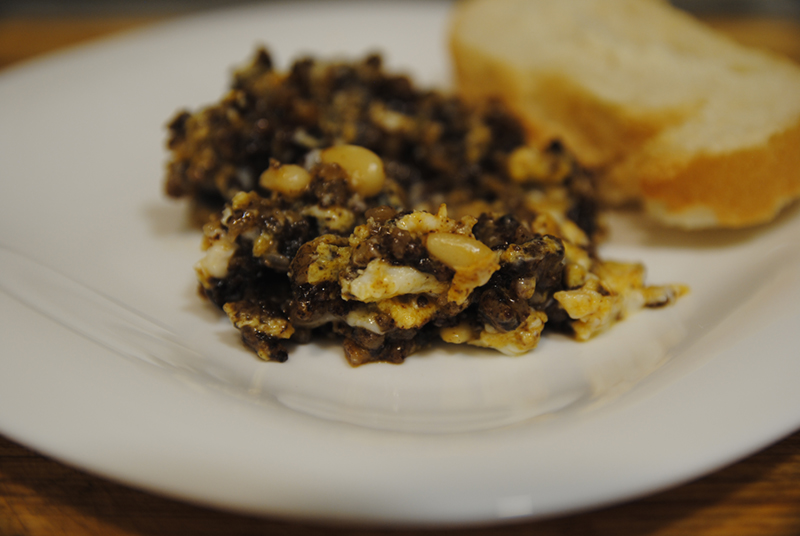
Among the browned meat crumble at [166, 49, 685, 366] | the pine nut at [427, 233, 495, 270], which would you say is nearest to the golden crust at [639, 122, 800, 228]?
the browned meat crumble at [166, 49, 685, 366]

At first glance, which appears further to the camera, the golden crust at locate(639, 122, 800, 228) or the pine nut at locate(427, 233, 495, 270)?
the golden crust at locate(639, 122, 800, 228)

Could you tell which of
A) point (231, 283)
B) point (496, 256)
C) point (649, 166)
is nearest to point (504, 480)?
point (496, 256)

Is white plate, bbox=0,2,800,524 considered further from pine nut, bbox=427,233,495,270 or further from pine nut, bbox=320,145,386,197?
pine nut, bbox=320,145,386,197

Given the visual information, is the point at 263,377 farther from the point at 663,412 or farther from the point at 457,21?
the point at 457,21

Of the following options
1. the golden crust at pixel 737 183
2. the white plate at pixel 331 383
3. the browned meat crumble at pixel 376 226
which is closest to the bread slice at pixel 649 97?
the golden crust at pixel 737 183

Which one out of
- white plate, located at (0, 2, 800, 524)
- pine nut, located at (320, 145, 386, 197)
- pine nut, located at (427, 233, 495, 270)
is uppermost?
pine nut, located at (320, 145, 386, 197)

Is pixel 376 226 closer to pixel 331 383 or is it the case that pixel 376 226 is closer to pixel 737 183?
pixel 331 383

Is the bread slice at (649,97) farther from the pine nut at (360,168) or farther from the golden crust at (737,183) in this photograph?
the pine nut at (360,168)
